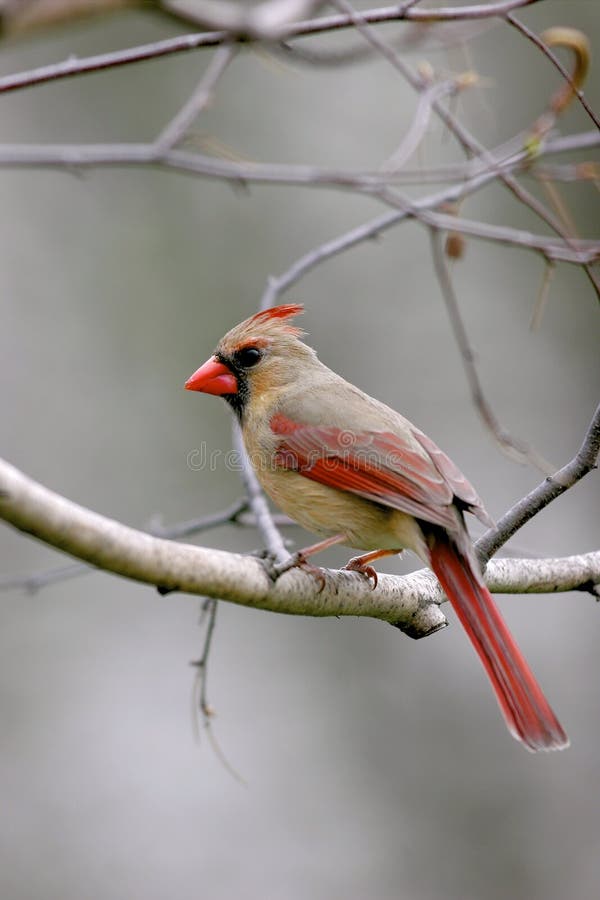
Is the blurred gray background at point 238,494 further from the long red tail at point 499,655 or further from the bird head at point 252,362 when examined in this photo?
the long red tail at point 499,655

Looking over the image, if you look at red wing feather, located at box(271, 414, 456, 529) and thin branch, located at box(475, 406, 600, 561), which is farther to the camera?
red wing feather, located at box(271, 414, 456, 529)

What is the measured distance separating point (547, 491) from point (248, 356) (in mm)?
1267

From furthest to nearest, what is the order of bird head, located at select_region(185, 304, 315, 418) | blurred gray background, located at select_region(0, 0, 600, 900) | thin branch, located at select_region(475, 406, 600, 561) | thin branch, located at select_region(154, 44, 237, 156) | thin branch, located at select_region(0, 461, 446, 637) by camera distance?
blurred gray background, located at select_region(0, 0, 600, 900) → bird head, located at select_region(185, 304, 315, 418) → thin branch, located at select_region(475, 406, 600, 561) → thin branch, located at select_region(154, 44, 237, 156) → thin branch, located at select_region(0, 461, 446, 637)

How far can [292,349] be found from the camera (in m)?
3.45

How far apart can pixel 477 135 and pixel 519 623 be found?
249 centimetres

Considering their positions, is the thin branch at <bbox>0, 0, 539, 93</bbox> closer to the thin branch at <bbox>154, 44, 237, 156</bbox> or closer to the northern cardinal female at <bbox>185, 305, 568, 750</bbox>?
the thin branch at <bbox>154, 44, 237, 156</bbox>

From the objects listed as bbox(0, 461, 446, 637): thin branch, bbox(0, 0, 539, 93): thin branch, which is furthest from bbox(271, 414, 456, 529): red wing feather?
bbox(0, 0, 539, 93): thin branch

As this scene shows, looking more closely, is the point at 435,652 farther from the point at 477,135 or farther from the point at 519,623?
the point at 477,135

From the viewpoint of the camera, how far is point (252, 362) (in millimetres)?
3432

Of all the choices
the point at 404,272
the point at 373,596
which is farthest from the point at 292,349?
the point at 404,272

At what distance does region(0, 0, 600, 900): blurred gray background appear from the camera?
518 cm

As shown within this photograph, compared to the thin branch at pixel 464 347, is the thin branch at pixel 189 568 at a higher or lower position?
lower

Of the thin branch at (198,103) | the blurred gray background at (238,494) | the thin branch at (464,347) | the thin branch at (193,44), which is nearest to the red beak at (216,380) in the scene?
the thin branch at (464,347)

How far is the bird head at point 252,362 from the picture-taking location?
3.40 metres
